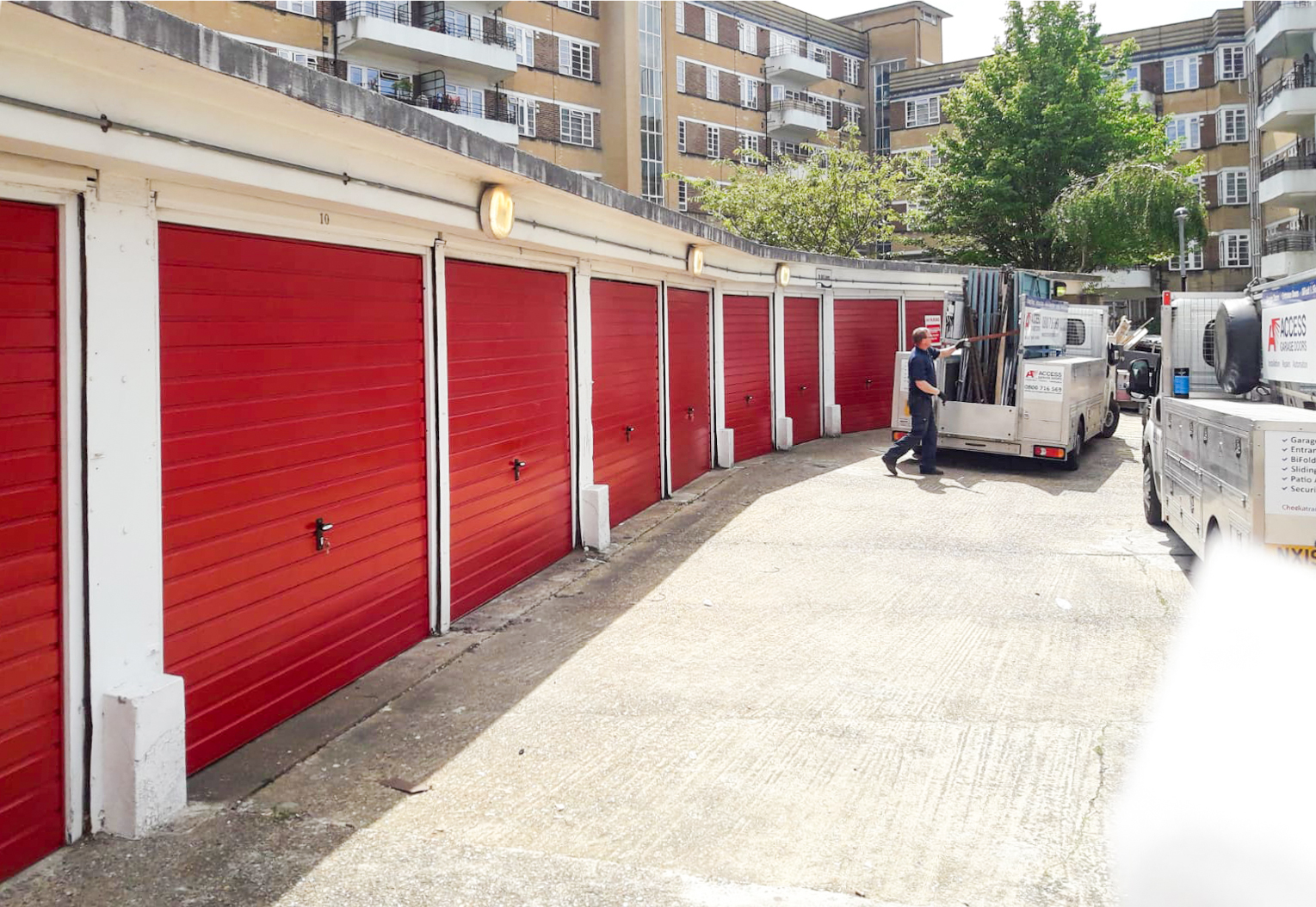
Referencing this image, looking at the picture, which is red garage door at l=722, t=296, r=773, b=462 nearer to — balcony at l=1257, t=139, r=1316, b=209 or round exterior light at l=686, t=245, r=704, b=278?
round exterior light at l=686, t=245, r=704, b=278

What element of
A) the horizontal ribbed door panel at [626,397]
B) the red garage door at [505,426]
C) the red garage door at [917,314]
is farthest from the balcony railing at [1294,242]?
the red garage door at [505,426]

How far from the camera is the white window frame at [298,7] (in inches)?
1262

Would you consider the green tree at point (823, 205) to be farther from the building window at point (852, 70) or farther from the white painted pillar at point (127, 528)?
the building window at point (852, 70)

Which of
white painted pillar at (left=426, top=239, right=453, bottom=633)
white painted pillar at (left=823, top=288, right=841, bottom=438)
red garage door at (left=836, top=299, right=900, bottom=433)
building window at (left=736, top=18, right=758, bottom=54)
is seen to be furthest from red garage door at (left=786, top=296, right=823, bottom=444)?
building window at (left=736, top=18, right=758, bottom=54)

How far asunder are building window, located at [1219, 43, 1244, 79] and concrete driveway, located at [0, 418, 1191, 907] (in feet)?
149

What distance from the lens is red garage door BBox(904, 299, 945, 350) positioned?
66.8ft

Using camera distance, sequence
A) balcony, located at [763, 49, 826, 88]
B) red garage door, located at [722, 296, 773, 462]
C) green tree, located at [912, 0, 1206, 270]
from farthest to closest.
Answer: balcony, located at [763, 49, 826, 88], green tree, located at [912, 0, 1206, 270], red garage door, located at [722, 296, 773, 462]

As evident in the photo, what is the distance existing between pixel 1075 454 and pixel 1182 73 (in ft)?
A: 137

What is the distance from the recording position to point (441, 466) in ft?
→ 24.8

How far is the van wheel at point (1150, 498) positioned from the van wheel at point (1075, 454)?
287 cm

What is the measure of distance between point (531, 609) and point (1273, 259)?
37871 mm

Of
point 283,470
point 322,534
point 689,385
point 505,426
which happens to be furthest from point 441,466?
point 689,385

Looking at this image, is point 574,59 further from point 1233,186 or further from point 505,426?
point 505,426

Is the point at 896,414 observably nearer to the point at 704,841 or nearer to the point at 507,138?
the point at 704,841
